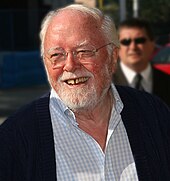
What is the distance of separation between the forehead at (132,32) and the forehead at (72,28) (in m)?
2.01

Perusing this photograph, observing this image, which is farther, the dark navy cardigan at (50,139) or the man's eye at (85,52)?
the man's eye at (85,52)

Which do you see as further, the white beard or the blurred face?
the blurred face

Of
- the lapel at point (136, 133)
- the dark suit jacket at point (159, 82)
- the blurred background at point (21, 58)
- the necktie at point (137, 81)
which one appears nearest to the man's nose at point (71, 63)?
the lapel at point (136, 133)

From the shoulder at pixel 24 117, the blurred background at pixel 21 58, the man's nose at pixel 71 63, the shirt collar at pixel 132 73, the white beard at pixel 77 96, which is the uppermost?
the man's nose at pixel 71 63

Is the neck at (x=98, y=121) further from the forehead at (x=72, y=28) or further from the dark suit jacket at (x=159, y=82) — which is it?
the dark suit jacket at (x=159, y=82)

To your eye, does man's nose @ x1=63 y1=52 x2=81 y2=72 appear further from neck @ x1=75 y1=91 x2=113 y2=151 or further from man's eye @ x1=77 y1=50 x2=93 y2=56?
neck @ x1=75 y1=91 x2=113 y2=151

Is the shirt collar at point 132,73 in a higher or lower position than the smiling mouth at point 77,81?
lower

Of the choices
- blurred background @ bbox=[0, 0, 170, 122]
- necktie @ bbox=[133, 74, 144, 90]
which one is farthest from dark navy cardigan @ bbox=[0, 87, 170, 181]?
blurred background @ bbox=[0, 0, 170, 122]

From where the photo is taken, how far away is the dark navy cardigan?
2635 mm

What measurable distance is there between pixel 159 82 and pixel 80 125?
1686mm

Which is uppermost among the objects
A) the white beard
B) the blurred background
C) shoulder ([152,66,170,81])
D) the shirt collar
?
the white beard

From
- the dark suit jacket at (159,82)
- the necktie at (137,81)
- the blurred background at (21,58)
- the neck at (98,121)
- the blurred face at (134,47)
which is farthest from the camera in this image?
the blurred background at (21,58)

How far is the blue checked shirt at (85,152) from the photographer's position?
271 cm

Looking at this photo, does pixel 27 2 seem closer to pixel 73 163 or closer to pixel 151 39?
pixel 151 39
